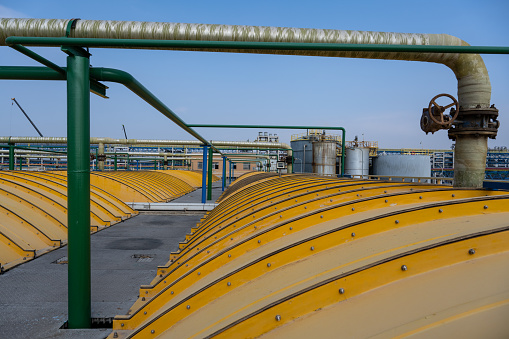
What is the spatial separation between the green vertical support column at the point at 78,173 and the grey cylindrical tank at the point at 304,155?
1167 inches

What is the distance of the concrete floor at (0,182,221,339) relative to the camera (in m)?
4.09

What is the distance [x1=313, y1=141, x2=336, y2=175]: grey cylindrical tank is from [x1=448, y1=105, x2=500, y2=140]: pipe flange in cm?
2755

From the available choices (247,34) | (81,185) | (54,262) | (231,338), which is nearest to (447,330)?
(231,338)

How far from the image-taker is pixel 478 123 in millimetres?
4480

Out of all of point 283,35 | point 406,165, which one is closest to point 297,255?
point 283,35

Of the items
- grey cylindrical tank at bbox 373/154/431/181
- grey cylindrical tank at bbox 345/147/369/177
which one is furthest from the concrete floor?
grey cylindrical tank at bbox 373/154/431/181

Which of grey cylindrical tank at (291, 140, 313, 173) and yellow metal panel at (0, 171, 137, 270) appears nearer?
yellow metal panel at (0, 171, 137, 270)

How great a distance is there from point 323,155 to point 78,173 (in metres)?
29.8

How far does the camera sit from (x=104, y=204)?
43.5 feet

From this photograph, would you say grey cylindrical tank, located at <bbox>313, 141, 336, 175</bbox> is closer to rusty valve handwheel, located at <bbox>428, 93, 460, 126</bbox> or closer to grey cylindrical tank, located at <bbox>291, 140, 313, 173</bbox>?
grey cylindrical tank, located at <bbox>291, 140, 313, 173</bbox>

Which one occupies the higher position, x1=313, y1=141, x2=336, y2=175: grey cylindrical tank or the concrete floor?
x1=313, y1=141, x2=336, y2=175: grey cylindrical tank

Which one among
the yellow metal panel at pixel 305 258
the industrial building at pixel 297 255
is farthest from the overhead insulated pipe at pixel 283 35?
the yellow metal panel at pixel 305 258

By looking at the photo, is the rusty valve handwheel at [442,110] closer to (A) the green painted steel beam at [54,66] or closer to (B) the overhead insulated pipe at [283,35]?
(B) the overhead insulated pipe at [283,35]

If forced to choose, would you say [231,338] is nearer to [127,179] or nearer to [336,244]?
[336,244]
